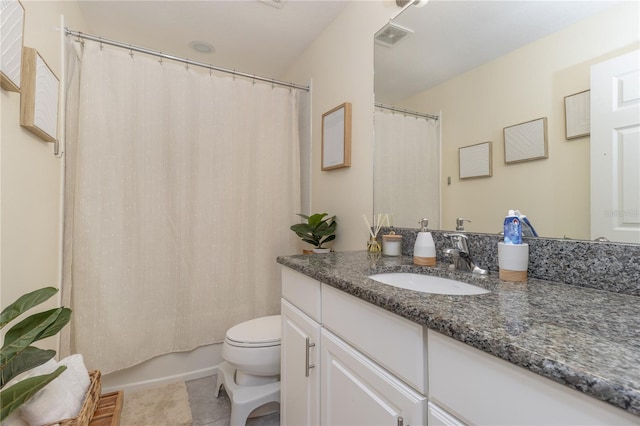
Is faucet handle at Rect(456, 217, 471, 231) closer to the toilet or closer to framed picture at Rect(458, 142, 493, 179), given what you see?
framed picture at Rect(458, 142, 493, 179)

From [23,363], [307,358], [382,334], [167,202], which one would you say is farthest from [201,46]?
[382,334]

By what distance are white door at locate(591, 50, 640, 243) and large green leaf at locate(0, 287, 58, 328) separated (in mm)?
1503

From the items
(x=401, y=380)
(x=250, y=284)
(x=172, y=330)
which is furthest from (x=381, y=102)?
(x=172, y=330)

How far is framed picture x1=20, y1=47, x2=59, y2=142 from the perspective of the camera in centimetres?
110

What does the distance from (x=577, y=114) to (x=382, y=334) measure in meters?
0.83

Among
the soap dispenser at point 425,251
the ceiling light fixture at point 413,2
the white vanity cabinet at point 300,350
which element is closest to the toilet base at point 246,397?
the white vanity cabinet at point 300,350

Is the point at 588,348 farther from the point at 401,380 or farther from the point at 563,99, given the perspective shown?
the point at 563,99

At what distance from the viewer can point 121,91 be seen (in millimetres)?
1709

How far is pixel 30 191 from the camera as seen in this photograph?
3.93 feet

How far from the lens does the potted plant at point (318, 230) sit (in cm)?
183

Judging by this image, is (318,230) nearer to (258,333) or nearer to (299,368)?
(258,333)

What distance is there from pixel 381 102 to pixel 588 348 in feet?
4.55

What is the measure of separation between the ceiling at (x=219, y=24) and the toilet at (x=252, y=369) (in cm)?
195

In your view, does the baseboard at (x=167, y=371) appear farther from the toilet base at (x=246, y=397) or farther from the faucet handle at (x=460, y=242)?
the faucet handle at (x=460, y=242)
